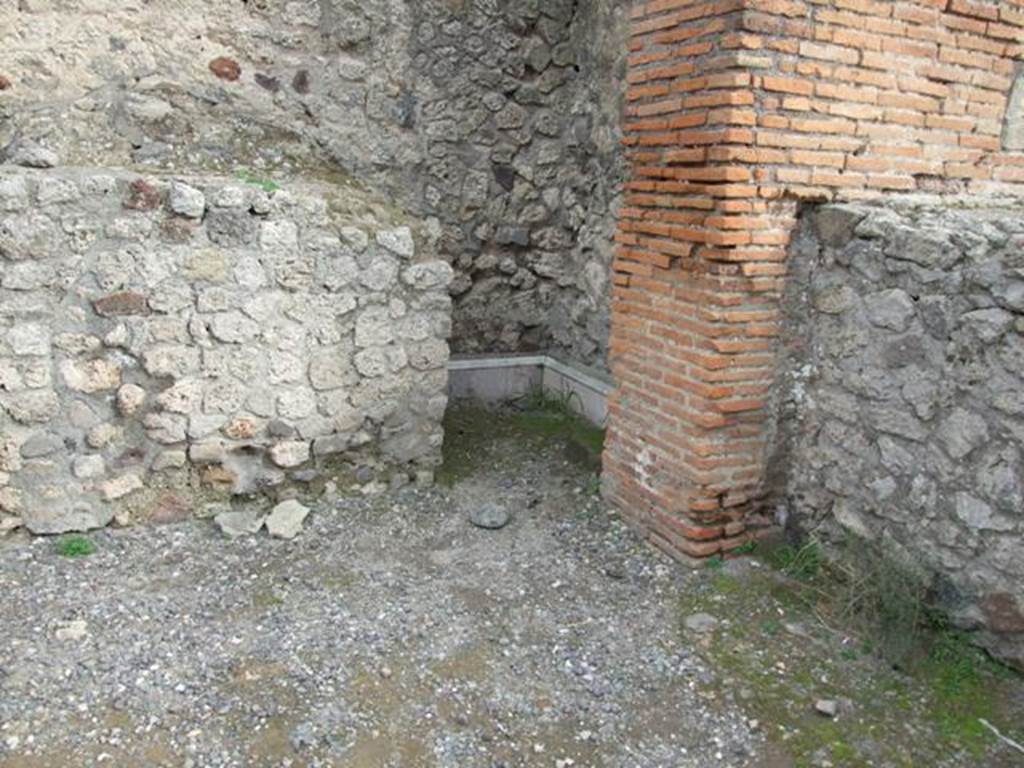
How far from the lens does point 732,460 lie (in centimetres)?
359

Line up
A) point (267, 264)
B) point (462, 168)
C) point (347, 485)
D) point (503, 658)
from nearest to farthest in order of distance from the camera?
point (503, 658) → point (267, 264) → point (347, 485) → point (462, 168)

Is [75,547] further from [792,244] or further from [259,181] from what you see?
[792,244]

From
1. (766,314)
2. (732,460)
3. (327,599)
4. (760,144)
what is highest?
(760,144)

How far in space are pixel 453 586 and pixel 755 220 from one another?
1.95 meters

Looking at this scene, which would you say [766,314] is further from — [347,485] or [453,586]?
[347,485]

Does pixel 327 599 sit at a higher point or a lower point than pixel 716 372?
lower

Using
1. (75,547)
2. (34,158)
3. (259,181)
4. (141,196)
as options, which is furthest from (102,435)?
(259,181)

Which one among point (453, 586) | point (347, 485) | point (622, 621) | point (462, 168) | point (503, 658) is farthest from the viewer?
point (462, 168)

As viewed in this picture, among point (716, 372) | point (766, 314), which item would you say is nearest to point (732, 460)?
point (716, 372)

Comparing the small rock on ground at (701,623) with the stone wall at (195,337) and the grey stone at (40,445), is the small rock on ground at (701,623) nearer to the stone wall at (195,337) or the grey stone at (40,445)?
the stone wall at (195,337)

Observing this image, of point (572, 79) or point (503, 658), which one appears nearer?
point (503, 658)

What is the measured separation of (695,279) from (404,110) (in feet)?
8.13

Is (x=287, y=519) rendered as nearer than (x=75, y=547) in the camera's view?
No

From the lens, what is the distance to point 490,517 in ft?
13.4
